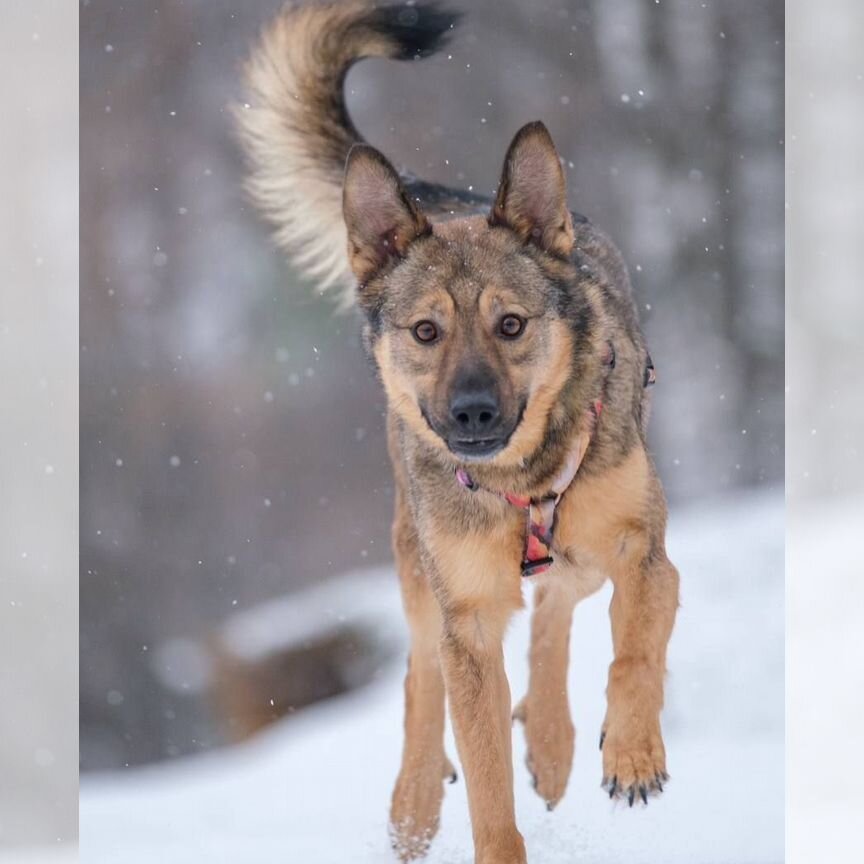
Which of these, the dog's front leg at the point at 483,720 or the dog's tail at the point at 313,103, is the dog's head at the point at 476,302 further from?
the dog's tail at the point at 313,103

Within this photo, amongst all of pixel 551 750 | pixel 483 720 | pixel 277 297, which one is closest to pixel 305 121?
pixel 277 297

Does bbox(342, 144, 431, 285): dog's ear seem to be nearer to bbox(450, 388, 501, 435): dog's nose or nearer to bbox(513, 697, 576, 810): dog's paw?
bbox(450, 388, 501, 435): dog's nose

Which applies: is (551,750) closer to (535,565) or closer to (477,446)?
(535,565)

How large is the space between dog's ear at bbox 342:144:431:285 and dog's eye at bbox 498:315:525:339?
11.2 inches

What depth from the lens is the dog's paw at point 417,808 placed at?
2.93m

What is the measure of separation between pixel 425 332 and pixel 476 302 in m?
0.12

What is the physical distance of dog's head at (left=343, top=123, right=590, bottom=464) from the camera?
7.49ft

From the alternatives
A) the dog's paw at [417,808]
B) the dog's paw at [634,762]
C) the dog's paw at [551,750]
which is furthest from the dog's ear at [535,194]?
the dog's paw at [417,808]

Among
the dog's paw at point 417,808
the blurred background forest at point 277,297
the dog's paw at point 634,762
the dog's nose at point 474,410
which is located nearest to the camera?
the dog's nose at point 474,410

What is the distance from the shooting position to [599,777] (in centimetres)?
294

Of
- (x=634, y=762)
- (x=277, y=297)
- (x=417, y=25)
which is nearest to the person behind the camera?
(x=634, y=762)

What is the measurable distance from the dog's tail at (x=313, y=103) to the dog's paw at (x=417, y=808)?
1.34 metres
